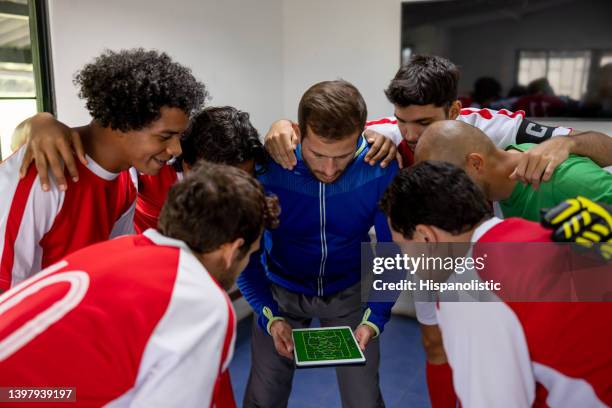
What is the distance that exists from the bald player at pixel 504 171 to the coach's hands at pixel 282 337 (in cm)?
69

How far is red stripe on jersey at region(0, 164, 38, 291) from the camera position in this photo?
1.24 m

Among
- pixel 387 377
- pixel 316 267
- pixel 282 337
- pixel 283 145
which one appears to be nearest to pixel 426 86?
pixel 283 145

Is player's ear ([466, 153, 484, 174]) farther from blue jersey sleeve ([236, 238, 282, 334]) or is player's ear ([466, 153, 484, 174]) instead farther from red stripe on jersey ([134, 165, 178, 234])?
red stripe on jersey ([134, 165, 178, 234])

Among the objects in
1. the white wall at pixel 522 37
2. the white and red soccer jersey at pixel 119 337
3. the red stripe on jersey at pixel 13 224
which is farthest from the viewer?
the white wall at pixel 522 37

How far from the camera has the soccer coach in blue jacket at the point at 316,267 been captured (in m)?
A: 1.56

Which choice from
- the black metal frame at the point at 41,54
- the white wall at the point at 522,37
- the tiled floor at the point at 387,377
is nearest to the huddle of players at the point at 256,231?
the tiled floor at the point at 387,377

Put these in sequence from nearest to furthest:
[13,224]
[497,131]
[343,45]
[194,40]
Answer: [13,224] < [497,131] < [194,40] < [343,45]

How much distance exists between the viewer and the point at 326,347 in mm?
1438

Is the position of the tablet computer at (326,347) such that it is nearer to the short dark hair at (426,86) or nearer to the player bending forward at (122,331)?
the player bending forward at (122,331)

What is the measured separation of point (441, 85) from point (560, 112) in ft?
5.84

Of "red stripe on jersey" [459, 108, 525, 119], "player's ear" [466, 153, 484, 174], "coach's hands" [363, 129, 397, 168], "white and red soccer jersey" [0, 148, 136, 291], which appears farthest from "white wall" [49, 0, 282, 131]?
"player's ear" [466, 153, 484, 174]

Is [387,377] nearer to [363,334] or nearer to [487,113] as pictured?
[363,334]

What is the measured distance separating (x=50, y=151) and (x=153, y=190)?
447mm

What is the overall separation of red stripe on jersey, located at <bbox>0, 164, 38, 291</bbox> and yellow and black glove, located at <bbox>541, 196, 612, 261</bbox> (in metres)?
1.22
